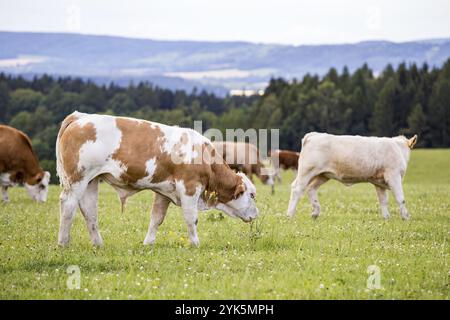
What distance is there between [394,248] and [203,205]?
145 inches

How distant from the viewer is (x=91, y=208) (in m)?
12.8

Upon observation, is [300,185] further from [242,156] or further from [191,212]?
[242,156]

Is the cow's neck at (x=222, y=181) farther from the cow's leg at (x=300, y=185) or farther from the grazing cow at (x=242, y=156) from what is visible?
the grazing cow at (x=242, y=156)

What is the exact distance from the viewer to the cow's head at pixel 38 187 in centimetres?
2366

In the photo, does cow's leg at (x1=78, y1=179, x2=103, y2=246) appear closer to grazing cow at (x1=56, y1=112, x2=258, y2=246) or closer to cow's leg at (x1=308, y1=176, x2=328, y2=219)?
grazing cow at (x1=56, y1=112, x2=258, y2=246)

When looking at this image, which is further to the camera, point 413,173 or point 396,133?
point 396,133

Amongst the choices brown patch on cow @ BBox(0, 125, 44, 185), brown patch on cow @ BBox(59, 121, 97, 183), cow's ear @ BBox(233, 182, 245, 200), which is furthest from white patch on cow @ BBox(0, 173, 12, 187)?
cow's ear @ BBox(233, 182, 245, 200)

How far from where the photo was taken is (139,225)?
52.3ft

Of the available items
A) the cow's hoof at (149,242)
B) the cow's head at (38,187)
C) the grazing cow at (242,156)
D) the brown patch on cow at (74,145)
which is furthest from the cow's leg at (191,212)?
the grazing cow at (242,156)

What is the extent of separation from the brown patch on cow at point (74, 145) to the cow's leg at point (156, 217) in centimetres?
177

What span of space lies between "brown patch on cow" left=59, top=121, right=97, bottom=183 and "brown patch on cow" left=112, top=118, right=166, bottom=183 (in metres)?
0.54

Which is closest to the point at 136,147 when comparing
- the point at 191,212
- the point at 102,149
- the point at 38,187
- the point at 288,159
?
the point at 102,149

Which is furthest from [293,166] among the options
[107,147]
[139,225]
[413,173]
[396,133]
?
[396,133]
